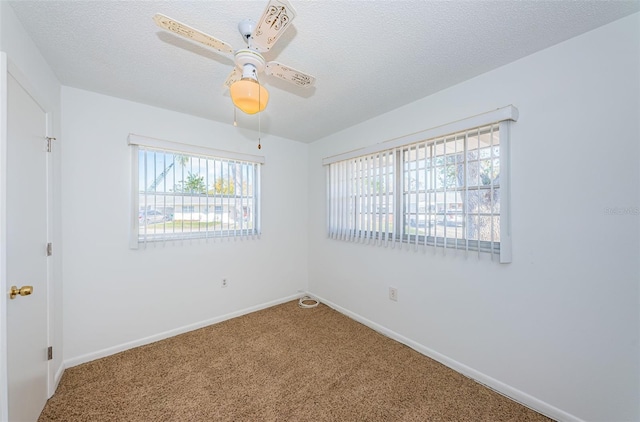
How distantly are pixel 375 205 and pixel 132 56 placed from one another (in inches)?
95.4

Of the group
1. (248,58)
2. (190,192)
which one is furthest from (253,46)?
(190,192)

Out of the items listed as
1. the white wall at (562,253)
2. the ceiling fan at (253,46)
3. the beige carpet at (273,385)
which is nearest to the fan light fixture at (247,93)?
the ceiling fan at (253,46)

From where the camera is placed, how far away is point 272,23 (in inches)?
42.7

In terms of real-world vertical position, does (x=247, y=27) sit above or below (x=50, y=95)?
above

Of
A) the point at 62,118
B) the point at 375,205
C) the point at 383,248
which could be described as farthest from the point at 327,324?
the point at 62,118

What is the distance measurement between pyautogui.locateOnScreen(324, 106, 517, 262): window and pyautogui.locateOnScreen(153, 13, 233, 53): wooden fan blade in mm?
1762

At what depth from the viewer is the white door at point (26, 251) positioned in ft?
3.99

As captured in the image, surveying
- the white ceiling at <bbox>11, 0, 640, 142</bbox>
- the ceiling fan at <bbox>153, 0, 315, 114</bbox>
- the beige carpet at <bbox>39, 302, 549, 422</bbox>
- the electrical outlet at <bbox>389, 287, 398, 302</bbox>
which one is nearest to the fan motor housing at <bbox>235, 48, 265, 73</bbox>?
the ceiling fan at <bbox>153, 0, 315, 114</bbox>

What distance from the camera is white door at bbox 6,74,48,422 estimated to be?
121 cm

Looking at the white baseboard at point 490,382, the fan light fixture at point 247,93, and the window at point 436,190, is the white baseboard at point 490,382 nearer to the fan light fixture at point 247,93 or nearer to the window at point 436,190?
the window at point 436,190

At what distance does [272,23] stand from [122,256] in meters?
2.44

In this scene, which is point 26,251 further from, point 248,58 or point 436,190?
point 436,190

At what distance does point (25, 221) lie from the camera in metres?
1.38

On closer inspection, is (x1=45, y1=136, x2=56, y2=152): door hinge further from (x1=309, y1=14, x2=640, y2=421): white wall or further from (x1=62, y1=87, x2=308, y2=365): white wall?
(x1=309, y1=14, x2=640, y2=421): white wall
